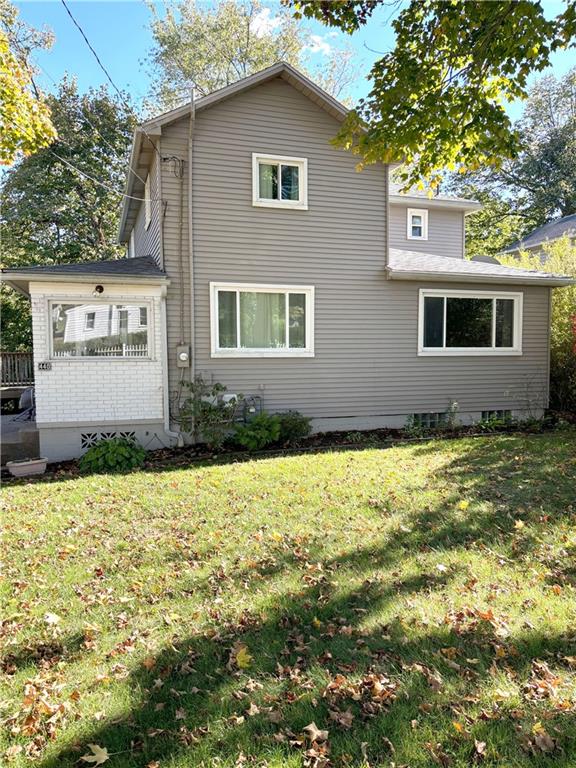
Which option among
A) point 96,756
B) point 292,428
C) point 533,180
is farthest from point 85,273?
point 533,180

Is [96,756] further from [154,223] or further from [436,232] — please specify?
[436,232]

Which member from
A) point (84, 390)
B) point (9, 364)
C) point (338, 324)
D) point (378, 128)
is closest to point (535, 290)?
point (338, 324)

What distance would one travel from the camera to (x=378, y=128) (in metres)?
6.23

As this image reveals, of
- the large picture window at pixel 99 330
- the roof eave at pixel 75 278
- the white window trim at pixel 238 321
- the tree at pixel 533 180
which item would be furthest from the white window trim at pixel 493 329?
the tree at pixel 533 180

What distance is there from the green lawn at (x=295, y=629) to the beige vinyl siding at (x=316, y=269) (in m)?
4.52

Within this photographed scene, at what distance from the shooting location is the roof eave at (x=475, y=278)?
10428 millimetres

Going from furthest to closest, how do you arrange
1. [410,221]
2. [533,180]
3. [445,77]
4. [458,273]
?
[533,180]
[410,221]
[458,273]
[445,77]

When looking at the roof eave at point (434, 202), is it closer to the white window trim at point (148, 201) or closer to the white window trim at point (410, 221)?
the white window trim at point (410, 221)

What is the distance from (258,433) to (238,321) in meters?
2.34

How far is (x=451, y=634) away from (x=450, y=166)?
5.91 meters

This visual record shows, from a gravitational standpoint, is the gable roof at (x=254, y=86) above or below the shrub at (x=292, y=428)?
above

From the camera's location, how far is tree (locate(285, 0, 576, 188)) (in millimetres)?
5523

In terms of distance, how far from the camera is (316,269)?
1014 centimetres

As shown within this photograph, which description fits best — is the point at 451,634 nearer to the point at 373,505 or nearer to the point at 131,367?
the point at 373,505
